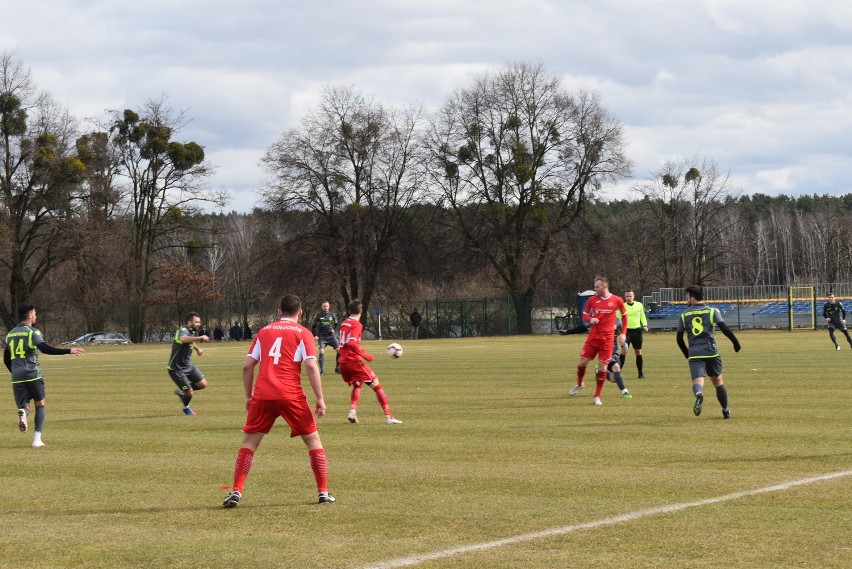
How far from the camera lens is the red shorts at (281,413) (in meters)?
9.64

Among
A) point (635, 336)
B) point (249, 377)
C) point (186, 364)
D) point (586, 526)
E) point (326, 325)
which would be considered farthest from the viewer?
point (326, 325)

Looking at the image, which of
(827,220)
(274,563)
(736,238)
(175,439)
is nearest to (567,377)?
(175,439)

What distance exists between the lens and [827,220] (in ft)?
362

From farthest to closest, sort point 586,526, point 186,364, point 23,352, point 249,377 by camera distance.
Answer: point 186,364 → point 23,352 → point 249,377 → point 586,526

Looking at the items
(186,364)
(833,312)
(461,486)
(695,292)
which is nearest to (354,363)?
(186,364)

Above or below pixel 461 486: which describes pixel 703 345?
above

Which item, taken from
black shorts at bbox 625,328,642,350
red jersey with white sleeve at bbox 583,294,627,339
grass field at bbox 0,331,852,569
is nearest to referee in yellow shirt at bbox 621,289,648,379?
black shorts at bbox 625,328,642,350

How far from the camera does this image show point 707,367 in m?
16.1

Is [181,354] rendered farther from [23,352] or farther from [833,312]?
[833,312]

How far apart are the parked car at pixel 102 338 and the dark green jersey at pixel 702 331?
59524mm

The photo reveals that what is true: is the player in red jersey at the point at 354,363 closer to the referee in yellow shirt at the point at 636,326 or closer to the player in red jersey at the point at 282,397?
the player in red jersey at the point at 282,397

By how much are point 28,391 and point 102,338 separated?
5984cm

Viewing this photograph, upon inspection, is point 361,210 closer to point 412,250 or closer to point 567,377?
point 412,250

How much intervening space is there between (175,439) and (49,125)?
55.1m
